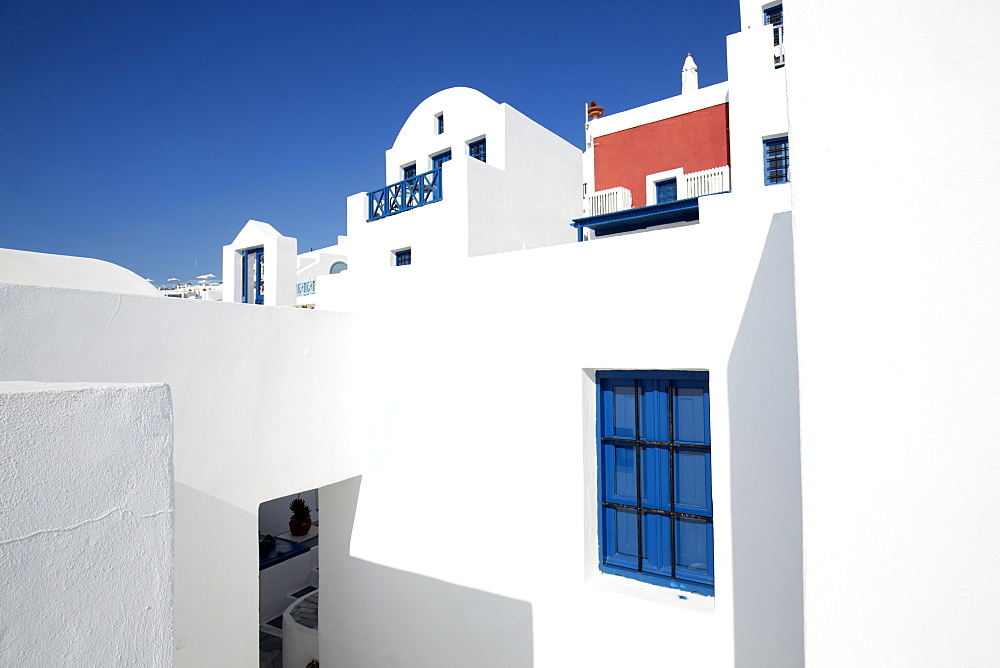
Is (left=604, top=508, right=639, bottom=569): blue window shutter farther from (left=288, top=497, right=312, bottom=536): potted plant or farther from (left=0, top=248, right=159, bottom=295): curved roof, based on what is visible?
(left=288, top=497, right=312, bottom=536): potted plant

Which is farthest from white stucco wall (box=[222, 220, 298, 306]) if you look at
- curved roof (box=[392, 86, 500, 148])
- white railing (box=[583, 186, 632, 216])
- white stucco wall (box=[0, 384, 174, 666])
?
white stucco wall (box=[0, 384, 174, 666])

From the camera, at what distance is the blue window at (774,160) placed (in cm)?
1066

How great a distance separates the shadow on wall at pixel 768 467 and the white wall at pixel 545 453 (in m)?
0.01

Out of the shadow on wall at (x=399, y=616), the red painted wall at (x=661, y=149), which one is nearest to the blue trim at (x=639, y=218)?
the red painted wall at (x=661, y=149)

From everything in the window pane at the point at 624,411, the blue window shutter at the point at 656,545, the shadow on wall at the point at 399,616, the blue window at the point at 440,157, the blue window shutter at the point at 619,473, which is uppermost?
the blue window at the point at 440,157

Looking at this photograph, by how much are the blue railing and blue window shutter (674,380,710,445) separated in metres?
6.43

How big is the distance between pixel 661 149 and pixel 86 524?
1357 cm

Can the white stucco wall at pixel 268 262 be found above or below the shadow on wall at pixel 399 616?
above

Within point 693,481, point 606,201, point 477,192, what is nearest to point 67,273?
point 477,192

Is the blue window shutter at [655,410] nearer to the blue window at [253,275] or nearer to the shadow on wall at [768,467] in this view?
the shadow on wall at [768,467]

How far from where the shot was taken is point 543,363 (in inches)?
178

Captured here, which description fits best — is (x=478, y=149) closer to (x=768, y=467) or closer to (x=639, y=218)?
(x=639, y=218)

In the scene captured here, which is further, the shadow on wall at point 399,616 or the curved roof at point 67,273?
the curved roof at point 67,273

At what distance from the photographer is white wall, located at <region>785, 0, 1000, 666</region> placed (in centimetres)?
196
